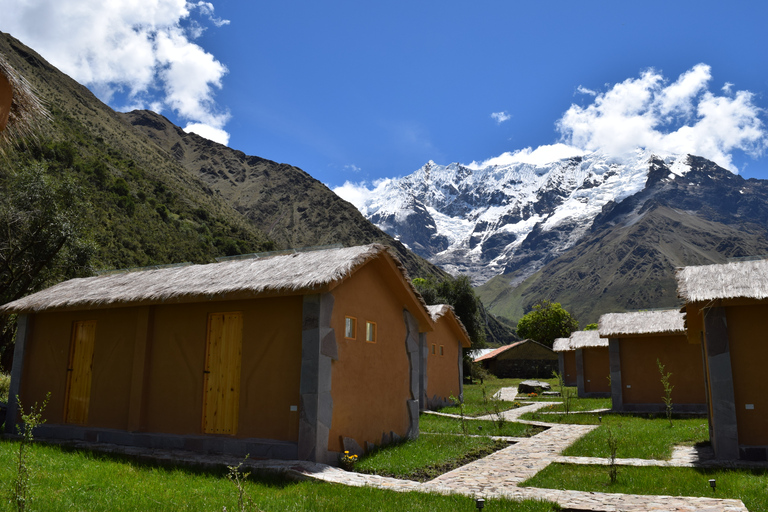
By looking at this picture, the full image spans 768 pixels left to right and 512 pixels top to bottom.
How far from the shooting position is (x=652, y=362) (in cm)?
2119

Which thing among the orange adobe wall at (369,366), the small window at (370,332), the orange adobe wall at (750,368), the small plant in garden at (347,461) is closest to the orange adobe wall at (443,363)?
the orange adobe wall at (369,366)

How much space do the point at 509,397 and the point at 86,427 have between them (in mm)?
24153

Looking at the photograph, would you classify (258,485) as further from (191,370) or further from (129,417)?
(129,417)

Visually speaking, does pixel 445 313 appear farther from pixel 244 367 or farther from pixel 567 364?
pixel 567 364

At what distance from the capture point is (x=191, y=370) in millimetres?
11133

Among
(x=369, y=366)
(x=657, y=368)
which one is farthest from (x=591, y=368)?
(x=369, y=366)

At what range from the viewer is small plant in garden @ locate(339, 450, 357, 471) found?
9727 millimetres

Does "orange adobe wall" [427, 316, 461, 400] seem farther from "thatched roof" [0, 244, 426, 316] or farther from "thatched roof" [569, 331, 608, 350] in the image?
"thatched roof" [0, 244, 426, 316]

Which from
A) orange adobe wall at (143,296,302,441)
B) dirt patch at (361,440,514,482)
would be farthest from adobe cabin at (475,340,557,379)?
orange adobe wall at (143,296,302,441)

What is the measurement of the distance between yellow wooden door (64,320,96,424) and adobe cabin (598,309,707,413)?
17.7 meters

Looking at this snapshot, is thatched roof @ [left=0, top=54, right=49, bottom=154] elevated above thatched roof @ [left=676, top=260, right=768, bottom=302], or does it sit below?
above

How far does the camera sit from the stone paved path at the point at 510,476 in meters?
6.64

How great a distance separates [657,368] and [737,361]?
11886mm

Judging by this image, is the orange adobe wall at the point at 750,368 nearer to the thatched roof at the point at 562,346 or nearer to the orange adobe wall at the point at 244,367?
the orange adobe wall at the point at 244,367
